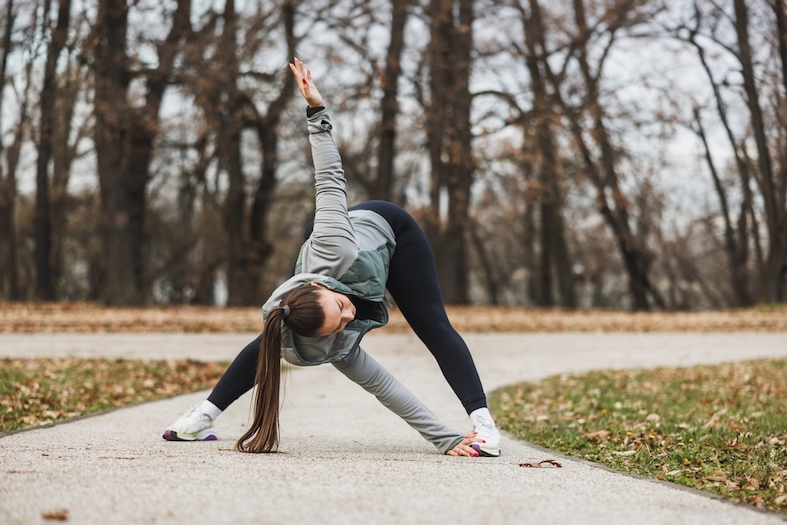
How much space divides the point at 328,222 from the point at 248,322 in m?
14.3

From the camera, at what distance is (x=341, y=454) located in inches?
181

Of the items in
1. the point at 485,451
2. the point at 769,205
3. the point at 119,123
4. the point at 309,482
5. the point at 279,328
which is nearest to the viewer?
the point at 309,482

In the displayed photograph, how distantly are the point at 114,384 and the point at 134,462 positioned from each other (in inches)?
191

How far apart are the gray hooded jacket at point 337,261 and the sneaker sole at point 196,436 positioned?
3.01 ft

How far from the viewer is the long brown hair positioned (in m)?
4.16

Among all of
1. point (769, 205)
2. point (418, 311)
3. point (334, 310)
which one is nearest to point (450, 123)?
point (769, 205)

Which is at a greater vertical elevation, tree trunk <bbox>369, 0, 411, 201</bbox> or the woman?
tree trunk <bbox>369, 0, 411, 201</bbox>

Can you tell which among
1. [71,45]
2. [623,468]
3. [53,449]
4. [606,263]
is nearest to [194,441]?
[53,449]

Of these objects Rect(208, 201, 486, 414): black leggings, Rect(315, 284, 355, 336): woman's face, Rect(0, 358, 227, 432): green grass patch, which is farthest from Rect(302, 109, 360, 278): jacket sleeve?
Rect(0, 358, 227, 432): green grass patch

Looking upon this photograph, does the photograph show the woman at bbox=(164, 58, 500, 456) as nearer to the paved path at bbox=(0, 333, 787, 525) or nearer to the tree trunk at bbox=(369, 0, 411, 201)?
the paved path at bbox=(0, 333, 787, 525)

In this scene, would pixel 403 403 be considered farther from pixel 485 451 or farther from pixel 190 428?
pixel 190 428

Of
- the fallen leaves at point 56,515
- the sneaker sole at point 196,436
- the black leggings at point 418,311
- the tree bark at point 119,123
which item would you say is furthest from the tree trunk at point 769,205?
the fallen leaves at point 56,515

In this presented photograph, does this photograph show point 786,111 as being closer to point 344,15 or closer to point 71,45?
point 344,15

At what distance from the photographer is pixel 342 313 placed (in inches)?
166
